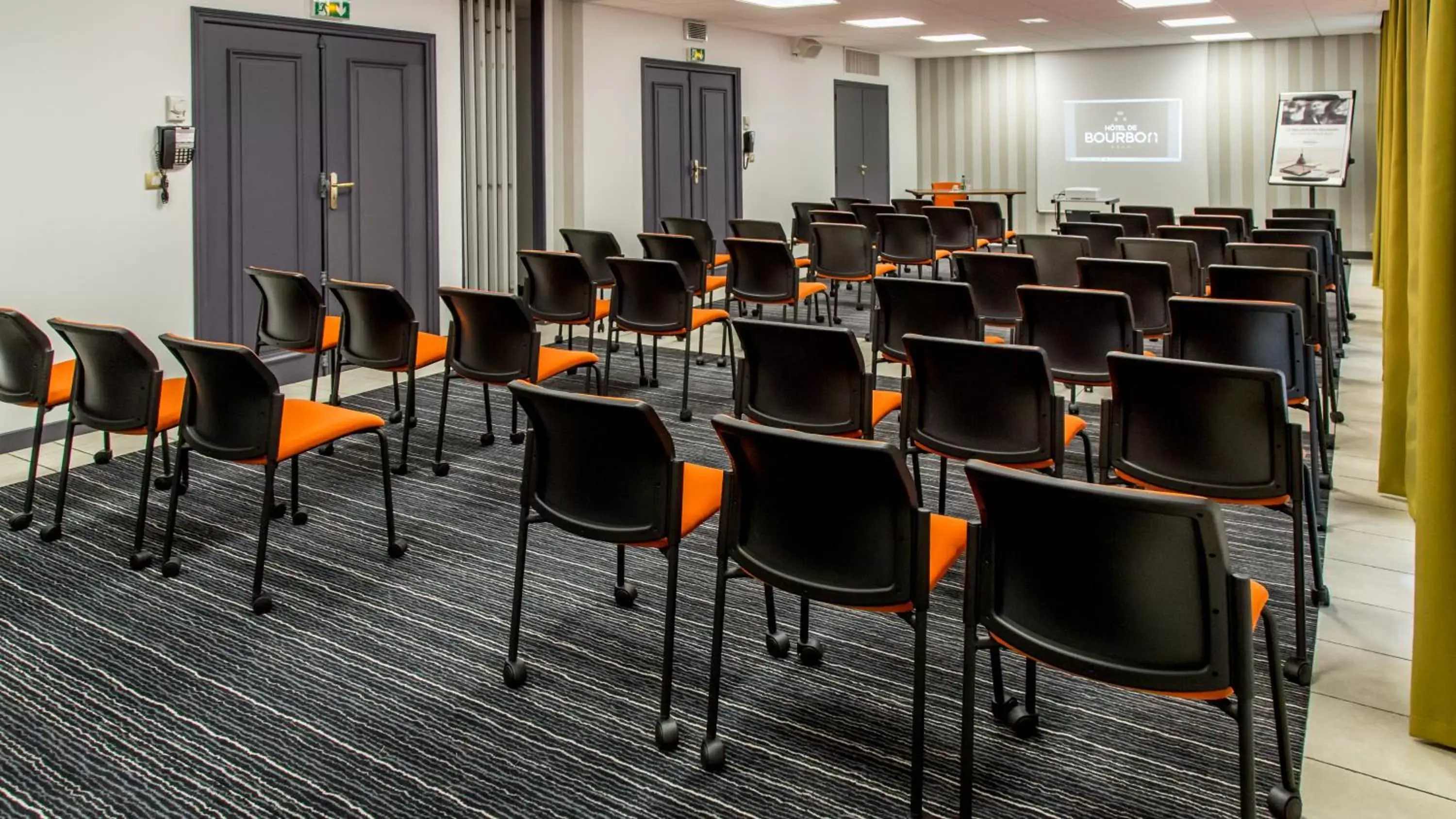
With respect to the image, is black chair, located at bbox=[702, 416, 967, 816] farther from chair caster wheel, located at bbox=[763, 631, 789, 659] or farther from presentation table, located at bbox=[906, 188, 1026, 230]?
presentation table, located at bbox=[906, 188, 1026, 230]

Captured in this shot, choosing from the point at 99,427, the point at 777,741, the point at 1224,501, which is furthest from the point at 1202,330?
the point at 99,427

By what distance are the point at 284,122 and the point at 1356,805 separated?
21.9 feet

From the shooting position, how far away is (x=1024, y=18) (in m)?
11.4

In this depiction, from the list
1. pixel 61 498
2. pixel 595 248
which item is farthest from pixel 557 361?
pixel 595 248

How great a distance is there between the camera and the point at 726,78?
11492 millimetres

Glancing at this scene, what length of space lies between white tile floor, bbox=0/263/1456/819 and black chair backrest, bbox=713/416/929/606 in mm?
1077

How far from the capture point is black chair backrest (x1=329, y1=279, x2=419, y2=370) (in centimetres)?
477

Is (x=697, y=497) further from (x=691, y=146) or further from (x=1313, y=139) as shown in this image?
(x=1313, y=139)

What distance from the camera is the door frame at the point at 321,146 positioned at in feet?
20.4

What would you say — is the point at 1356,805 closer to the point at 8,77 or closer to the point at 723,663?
the point at 723,663

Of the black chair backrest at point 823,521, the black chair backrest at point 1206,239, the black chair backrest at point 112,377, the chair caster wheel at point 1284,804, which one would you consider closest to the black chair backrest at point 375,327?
the black chair backrest at point 112,377

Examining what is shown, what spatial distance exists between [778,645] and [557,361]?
2262 mm

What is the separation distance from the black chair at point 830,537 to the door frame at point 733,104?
819 centimetres

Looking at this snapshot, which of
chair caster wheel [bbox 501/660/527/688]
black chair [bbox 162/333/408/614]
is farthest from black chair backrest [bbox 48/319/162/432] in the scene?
chair caster wheel [bbox 501/660/527/688]
